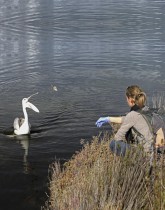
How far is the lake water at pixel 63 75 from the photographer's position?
18.3 m

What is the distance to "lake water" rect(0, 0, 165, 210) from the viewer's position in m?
18.3

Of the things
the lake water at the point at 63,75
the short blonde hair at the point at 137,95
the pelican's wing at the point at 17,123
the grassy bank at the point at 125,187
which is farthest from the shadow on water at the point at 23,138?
the grassy bank at the point at 125,187

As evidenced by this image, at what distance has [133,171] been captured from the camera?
10.3 meters

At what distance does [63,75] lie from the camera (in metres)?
31.6

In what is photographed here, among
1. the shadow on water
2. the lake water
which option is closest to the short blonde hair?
the lake water

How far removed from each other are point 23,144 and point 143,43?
2483cm

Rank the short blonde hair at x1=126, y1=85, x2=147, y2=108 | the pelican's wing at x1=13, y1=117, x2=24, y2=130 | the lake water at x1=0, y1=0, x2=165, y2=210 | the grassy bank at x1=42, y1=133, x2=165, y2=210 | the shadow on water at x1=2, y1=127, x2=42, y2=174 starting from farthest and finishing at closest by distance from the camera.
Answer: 1. the pelican's wing at x1=13, y1=117, x2=24, y2=130
2. the shadow on water at x1=2, y1=127, x2=42, y2=174
3. the lake water at x1=0, y1=0, x2=165, y2=210
4. the short blonde hair at x1=126, y1=85, x2=147, y2=108
5. the grassy bank at x1=42, y1=133, x2=165, y2=210

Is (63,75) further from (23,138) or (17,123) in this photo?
(23,138)

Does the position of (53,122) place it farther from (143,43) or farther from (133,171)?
(143,43)

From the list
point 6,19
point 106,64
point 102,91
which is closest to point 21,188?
point 102,91

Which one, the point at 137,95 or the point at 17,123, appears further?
the point at 17,123

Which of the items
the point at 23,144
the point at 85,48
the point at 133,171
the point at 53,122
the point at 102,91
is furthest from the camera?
the point at 85,48

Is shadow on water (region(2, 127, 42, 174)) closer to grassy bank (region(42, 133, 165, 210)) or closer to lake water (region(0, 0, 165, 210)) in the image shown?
lake water (region(0, 0, 165, 210))

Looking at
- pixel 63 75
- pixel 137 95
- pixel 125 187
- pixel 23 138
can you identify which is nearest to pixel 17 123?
pixel 23 138
